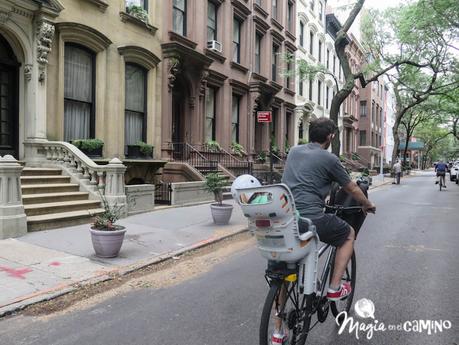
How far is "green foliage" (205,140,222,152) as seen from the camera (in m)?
18.5

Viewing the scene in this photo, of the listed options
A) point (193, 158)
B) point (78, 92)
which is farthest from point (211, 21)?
point (78, 92)

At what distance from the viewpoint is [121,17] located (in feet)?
46.2

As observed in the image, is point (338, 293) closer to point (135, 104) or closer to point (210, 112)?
point (135, 104)

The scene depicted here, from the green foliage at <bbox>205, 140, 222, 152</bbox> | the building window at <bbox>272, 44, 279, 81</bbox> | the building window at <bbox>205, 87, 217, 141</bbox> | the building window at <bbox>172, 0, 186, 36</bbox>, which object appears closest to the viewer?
the building window at <bbox>172, 0, 186, 36</bbox>

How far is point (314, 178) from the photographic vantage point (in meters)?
3.67

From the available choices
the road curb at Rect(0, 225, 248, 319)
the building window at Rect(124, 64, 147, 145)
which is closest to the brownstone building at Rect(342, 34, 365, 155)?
the building window at Rect(124, 64, 147, 145)

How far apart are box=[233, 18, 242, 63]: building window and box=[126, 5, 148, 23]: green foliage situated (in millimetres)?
7376

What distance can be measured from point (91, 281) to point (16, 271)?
1136 mm

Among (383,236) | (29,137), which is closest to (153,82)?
(29,137)

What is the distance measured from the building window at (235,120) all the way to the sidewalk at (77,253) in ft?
37.1

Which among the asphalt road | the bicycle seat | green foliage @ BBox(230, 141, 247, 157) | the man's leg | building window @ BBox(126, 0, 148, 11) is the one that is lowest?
the asphalt road

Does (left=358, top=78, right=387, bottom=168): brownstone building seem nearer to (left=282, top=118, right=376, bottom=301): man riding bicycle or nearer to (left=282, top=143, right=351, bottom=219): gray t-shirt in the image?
(left=282, top=118, right=376, bottom=301): man riding bicycle

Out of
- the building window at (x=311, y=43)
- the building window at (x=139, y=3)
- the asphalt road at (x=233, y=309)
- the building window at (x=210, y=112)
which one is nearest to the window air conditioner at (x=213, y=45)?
the building window at (x=210, y=112)

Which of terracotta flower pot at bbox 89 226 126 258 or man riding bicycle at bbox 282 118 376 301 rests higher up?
man riding bicycle at bbox 282 118 376 301
